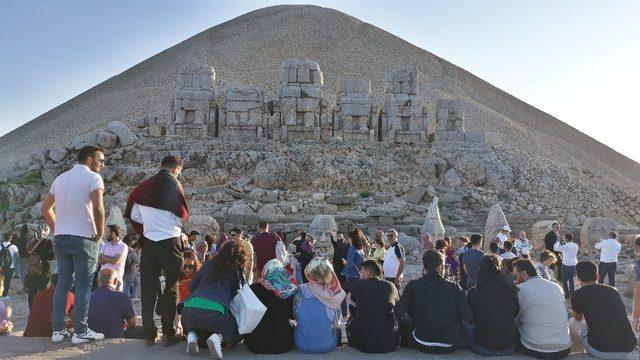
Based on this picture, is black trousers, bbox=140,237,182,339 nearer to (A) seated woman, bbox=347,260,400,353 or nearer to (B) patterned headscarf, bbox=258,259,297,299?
(B) patterned headscarf, bbox=258,259,297,299

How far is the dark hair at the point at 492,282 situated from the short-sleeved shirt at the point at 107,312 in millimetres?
3824

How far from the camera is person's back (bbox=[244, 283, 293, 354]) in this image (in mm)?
6027

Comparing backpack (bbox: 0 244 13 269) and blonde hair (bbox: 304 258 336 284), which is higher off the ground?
blonde hair (bbox: 304 258 336 284)

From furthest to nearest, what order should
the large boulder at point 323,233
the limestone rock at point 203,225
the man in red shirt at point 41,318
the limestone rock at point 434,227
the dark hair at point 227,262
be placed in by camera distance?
the limestone rock at point 203,225 < the limestone rock at point 434,227 < the large boulder at point 323,233 < the man in red shirt at point 41,318 < the dark hair at point 227,262

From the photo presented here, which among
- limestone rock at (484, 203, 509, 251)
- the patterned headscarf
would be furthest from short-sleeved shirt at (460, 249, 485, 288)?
limestone rock at (484, 203, 509, 251)

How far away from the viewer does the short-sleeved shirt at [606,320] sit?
238 inches

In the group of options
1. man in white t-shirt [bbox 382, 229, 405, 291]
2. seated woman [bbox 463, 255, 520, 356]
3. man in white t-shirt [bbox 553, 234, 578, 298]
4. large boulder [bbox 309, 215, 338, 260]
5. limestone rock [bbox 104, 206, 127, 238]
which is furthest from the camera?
large boulder [bbox 309, 215, 338, 260]

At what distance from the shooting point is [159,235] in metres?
5.91

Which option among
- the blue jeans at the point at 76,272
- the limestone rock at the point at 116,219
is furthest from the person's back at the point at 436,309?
the limestone rock at the point at 116,219

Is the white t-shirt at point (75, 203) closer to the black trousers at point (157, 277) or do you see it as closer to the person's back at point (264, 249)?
the black trousers at point (157, 277)

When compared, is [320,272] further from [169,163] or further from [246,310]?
[169,163]

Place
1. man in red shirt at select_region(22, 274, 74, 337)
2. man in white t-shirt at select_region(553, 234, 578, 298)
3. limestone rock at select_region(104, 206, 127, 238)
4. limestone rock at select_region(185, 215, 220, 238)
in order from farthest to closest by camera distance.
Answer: limestone rock at select_region(185, 215, 220, 238) < limestone rock at select_region(104, 206, 127, 238) < man in white t-shirt at select_region(553, 234, 578, 298) < man in red shirt at select_region(22, 274, 74, 337)

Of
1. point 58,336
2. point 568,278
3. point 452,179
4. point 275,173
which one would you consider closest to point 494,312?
point 58,336

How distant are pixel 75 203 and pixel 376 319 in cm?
322
